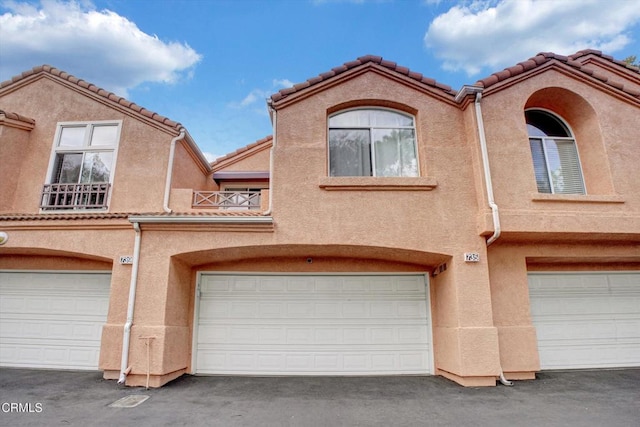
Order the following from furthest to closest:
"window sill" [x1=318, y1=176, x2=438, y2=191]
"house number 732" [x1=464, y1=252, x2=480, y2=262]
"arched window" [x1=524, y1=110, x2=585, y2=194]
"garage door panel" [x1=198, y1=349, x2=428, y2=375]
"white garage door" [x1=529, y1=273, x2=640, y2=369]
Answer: "arched window" [x1=524, y1=110, x2=585, y2=194] → "white garage door" [x1=529, y1=273, x2=640, y2=369] → "garage door panel" [x1=198, y1=349, x2=428, y2=375] → "window sill" [x1=318, y1=176, x2=438, y2=191] → "house number 732" [x1=464, y1=252, x2=480, y2=262]

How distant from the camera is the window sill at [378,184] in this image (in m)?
8.00

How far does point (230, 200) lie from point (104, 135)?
4.51 meters

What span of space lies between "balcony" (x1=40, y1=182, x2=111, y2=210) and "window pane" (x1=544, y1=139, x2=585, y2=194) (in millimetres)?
12439

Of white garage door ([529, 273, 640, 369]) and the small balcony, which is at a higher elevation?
the small balcony

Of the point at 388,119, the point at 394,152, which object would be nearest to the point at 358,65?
the point at 388,119

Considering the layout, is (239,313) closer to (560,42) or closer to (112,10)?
(112,10)

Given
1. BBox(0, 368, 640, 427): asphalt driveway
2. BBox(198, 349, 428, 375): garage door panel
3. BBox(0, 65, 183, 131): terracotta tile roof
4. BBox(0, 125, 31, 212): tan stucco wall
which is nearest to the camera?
BBox(0, 368, 640, 427): asphalt driveway

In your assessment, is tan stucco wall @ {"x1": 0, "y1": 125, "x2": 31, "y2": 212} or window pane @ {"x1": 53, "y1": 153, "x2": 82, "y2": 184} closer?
tan stucco wall @ {"x1": 0, "y1": 125, "x2": 31, "y2": 212}

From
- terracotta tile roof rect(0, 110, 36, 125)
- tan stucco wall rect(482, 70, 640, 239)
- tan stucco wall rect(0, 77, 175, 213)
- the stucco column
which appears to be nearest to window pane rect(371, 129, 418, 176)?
tan stucco wall rect(482, 70, 640, 239)

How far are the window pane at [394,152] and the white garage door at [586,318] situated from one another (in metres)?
4.61

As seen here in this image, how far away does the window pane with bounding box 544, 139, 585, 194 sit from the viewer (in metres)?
8.64

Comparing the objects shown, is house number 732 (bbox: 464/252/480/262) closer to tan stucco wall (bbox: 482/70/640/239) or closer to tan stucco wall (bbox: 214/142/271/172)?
tan stucco wall (bbox: 482/70/640/239)

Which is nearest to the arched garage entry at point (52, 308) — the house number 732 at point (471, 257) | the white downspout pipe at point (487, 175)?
the house number 732 at point (471, 257)

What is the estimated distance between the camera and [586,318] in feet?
28.8
